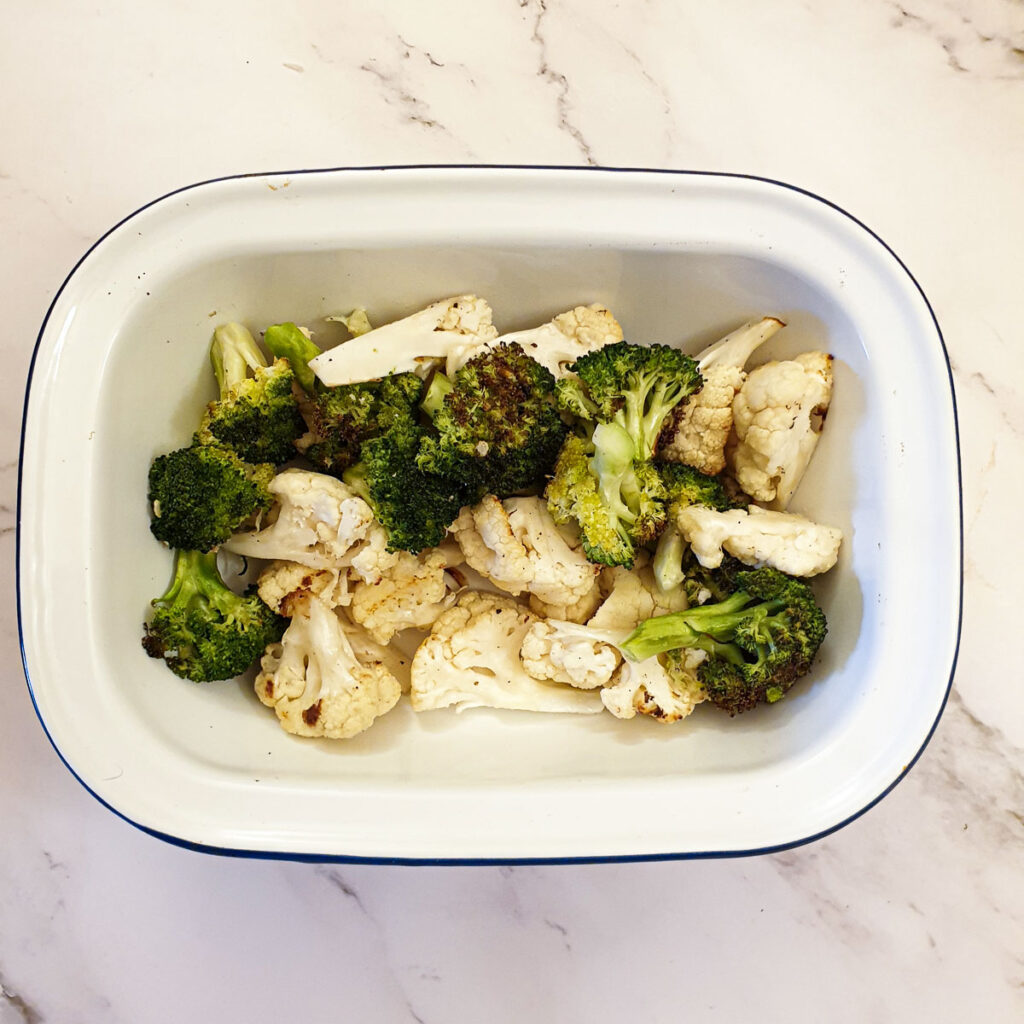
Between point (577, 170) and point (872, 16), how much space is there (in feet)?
2.67

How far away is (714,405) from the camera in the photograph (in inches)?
51.1

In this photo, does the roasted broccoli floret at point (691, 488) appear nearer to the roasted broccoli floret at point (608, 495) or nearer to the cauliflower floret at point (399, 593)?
the roasted broccoli floret at point (608, 495)

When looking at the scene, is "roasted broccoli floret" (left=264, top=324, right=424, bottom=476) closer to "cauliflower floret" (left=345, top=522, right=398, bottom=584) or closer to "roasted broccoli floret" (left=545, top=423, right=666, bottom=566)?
"cauliflower floret" (left=345, top=522, right=398, bottom=584)

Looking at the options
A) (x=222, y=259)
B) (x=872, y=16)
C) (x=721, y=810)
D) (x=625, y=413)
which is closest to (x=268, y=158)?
(x=222, y=259)

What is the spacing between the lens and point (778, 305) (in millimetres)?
1278

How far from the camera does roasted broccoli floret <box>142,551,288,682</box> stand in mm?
1249

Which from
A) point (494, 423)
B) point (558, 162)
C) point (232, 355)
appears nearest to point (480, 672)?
point (494, 423)

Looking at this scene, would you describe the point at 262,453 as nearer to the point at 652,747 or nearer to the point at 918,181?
the point at 652,747

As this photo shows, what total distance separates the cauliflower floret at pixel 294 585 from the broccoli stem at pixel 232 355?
28 centimetres

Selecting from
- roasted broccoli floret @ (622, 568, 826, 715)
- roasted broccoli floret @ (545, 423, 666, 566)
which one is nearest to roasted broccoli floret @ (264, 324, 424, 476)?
roasted broccoli floret @ (545, 423, 666, 566)

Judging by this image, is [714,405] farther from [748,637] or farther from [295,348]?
[295,348]

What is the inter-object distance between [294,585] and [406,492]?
24cm

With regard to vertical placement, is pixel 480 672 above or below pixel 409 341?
below

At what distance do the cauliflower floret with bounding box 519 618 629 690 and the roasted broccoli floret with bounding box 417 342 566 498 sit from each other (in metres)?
0.25
